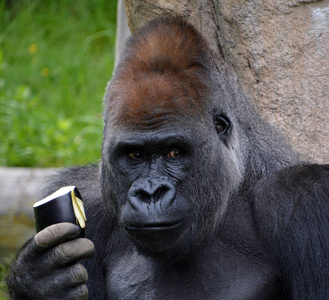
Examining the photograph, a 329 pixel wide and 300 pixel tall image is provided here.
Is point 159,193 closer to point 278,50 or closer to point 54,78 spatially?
point 278,50

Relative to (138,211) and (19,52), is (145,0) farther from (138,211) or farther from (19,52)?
(19,52)

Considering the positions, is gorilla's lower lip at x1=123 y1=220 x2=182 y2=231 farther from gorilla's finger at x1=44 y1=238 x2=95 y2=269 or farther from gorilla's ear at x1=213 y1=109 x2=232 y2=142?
gorilla's ear at x1=213 y1=109 x2=232 y2=142

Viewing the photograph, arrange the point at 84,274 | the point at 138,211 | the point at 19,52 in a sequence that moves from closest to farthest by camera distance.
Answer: the point at 138,211, the point at 84,274, the point at 19,52

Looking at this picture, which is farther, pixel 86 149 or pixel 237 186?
pixel 86 149

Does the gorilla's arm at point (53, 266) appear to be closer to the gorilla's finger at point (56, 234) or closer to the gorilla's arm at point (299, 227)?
the gorilla's finger at point (56, 234)

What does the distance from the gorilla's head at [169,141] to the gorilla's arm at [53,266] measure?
0.27 m

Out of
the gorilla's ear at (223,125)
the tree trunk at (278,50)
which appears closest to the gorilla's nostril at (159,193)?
the gorilla's ear at (223,125)

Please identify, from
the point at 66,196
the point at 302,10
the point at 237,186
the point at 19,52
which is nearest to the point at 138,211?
the point at 66,196

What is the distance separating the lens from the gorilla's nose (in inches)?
118

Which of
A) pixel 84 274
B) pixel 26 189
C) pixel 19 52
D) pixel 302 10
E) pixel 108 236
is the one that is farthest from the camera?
pixel 19 52

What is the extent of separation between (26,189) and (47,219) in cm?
227

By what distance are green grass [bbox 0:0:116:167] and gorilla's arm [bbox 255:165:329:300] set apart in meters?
2.85

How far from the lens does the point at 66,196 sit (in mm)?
3086

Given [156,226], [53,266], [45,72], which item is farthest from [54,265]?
[45,72]
